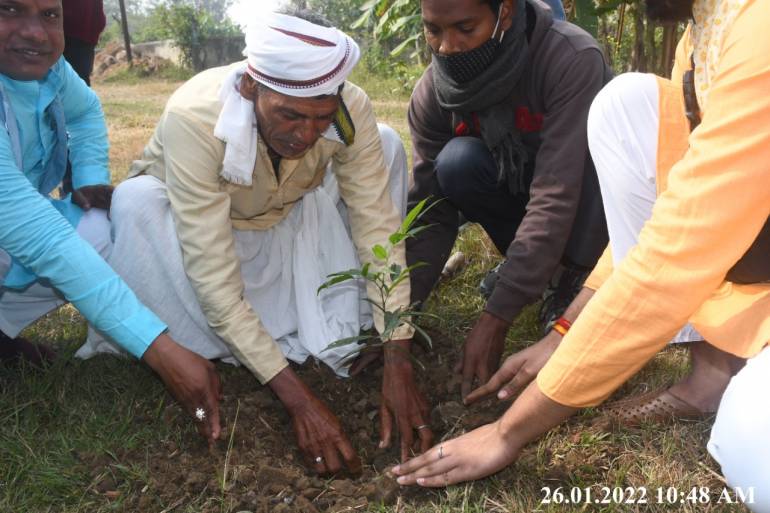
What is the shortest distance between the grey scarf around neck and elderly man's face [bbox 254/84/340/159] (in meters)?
0.52

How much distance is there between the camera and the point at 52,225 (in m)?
2.21

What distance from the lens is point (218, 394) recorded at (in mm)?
2346

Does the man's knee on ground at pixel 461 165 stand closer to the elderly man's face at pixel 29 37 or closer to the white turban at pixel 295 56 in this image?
the white turban at pixel 295 56

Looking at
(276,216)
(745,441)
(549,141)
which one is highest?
(549,141)

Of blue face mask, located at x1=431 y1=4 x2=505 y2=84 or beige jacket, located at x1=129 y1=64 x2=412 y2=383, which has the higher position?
blue face mask, located at x1=431 y1=4 x2=505 y2=84

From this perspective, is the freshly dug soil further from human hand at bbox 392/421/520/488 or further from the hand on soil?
human hand at bbox 392/421/520/488

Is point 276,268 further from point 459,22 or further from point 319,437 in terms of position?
point 459,22

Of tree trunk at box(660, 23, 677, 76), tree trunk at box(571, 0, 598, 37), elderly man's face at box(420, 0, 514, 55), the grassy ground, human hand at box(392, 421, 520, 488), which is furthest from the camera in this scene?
tree trunk at box(660, 23, 677, 76)

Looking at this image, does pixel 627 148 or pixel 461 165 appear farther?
pixel 461 165

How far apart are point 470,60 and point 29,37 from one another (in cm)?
142

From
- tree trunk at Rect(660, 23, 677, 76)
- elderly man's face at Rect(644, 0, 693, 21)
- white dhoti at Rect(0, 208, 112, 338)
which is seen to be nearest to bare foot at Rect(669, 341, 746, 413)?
elderly man's face at Rect(644, 0, 693, 21)

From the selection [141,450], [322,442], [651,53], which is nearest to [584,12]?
[651,53]

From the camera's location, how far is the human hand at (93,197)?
288 cm

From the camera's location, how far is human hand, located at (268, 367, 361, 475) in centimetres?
230
